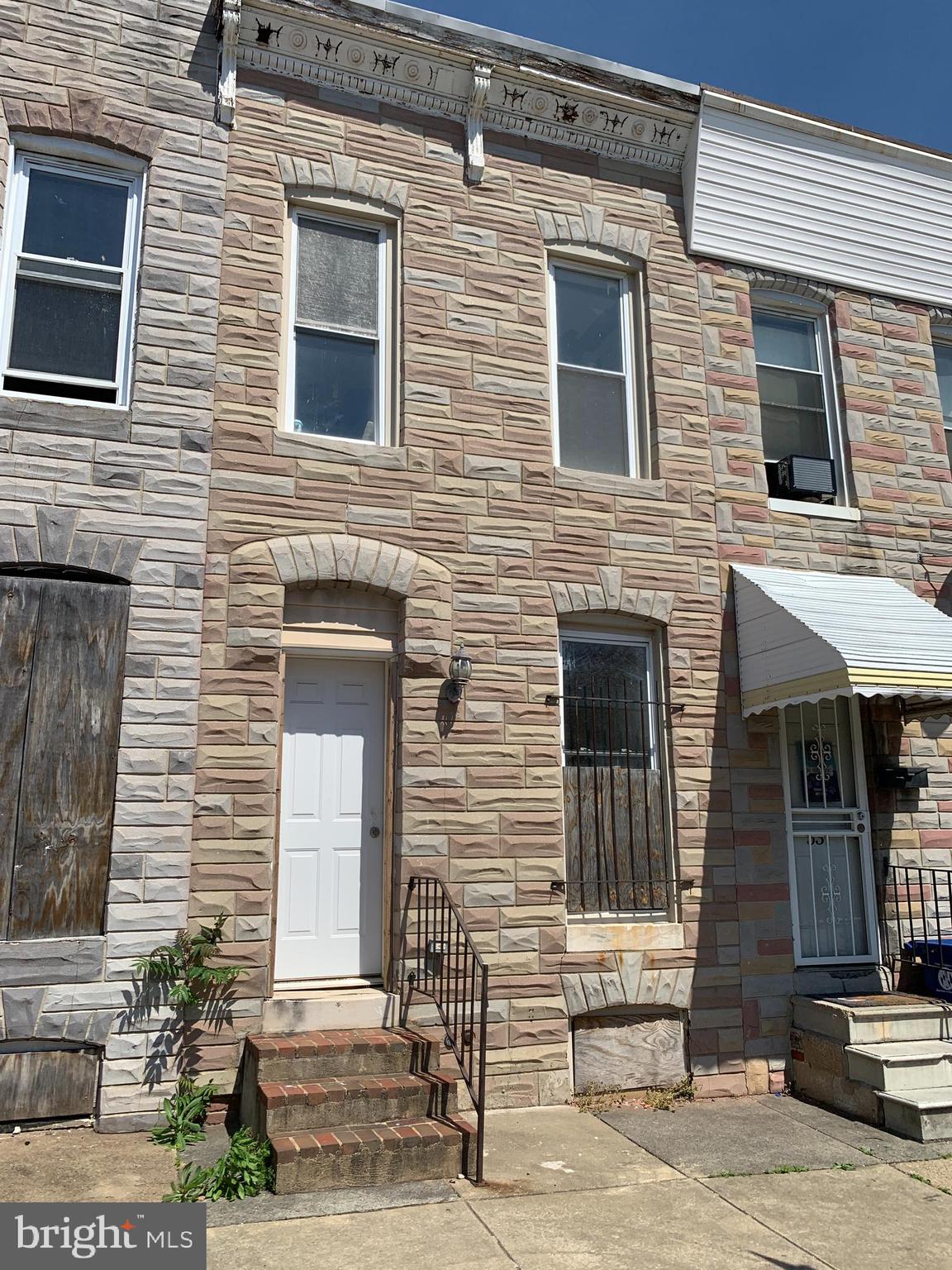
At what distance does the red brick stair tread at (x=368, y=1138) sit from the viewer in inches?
193

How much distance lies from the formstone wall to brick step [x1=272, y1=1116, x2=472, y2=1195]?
1229 millimetres

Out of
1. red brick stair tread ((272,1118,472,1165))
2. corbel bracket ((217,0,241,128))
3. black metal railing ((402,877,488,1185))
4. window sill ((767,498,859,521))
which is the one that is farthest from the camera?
window sill ((767,498,859,521))

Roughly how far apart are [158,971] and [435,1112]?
1.81 meters

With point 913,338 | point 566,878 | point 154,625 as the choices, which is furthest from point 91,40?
point 913,338

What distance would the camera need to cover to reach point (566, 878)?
701 cm

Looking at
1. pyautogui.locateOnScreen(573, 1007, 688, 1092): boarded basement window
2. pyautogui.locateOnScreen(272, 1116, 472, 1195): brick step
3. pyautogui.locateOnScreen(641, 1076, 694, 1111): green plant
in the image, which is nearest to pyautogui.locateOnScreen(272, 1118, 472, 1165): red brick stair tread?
pyautogui.locateOnScreen(272, 1116, 472, 1195): brick step

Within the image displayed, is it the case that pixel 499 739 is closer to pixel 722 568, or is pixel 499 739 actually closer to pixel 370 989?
pixel 370 989

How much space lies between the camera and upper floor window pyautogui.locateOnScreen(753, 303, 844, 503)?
8500mm

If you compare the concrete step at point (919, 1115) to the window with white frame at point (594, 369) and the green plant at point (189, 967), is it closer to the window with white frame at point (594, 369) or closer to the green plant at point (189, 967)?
the green plant at point (189, 967)

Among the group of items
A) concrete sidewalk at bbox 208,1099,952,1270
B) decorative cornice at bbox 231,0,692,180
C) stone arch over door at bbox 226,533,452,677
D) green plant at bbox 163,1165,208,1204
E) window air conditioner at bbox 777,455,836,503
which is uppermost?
decorative cornice at bbox 231,0,692,180

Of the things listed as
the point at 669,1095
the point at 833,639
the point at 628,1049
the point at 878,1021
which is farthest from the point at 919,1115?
the point at 833,639

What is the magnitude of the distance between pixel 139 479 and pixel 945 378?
7.62 metres

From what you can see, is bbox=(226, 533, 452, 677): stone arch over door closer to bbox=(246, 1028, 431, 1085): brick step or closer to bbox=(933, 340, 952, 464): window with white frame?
bbox=(246, 1028, 431, 1085): brick step

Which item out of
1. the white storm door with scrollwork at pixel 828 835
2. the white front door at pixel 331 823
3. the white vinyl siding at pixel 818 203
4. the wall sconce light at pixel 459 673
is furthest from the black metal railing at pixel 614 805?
the white vinyl siding at pixel 818 203
